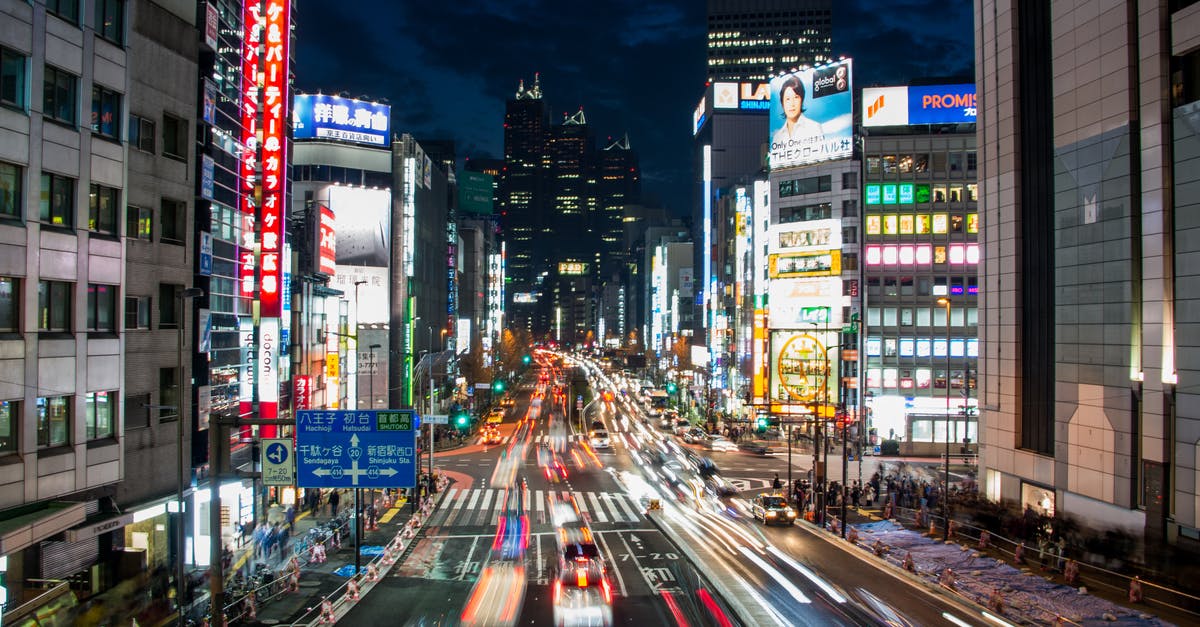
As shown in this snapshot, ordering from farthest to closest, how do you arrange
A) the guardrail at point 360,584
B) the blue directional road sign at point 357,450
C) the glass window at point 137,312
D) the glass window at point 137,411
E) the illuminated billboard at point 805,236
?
the illuminated billboard at point 805,236 → the glass window at point 137,312 → the glass window at point 137,411 → the guardrail at point 360,584 → the blue directional road sign at point 357,450

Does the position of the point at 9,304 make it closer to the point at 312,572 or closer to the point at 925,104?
the point at 312,572

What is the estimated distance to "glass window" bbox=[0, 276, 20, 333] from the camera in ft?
67.1

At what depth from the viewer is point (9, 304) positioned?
67.7 ft

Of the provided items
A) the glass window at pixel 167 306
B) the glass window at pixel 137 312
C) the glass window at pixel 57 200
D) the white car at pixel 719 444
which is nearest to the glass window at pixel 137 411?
the glass window at pixel 137 312

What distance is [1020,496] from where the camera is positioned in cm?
3631

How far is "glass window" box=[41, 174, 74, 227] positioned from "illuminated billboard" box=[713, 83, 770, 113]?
134 m

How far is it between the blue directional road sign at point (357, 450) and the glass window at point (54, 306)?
7.52m

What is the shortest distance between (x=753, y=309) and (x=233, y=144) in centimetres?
Answer: 6412

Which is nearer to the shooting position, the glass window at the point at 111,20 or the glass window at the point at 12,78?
the glass window at the point at 12,78

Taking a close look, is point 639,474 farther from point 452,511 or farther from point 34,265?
point 34,265

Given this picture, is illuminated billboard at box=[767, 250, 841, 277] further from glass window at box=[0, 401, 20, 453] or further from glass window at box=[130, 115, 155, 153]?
glass window at box=[0, 401, 20, 453]

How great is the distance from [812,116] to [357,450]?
66.7 metres

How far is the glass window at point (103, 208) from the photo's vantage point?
2364cm

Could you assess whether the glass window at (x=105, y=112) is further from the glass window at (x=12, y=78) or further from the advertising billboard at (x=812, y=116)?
the advertising billboard at (x=812, y=116)
